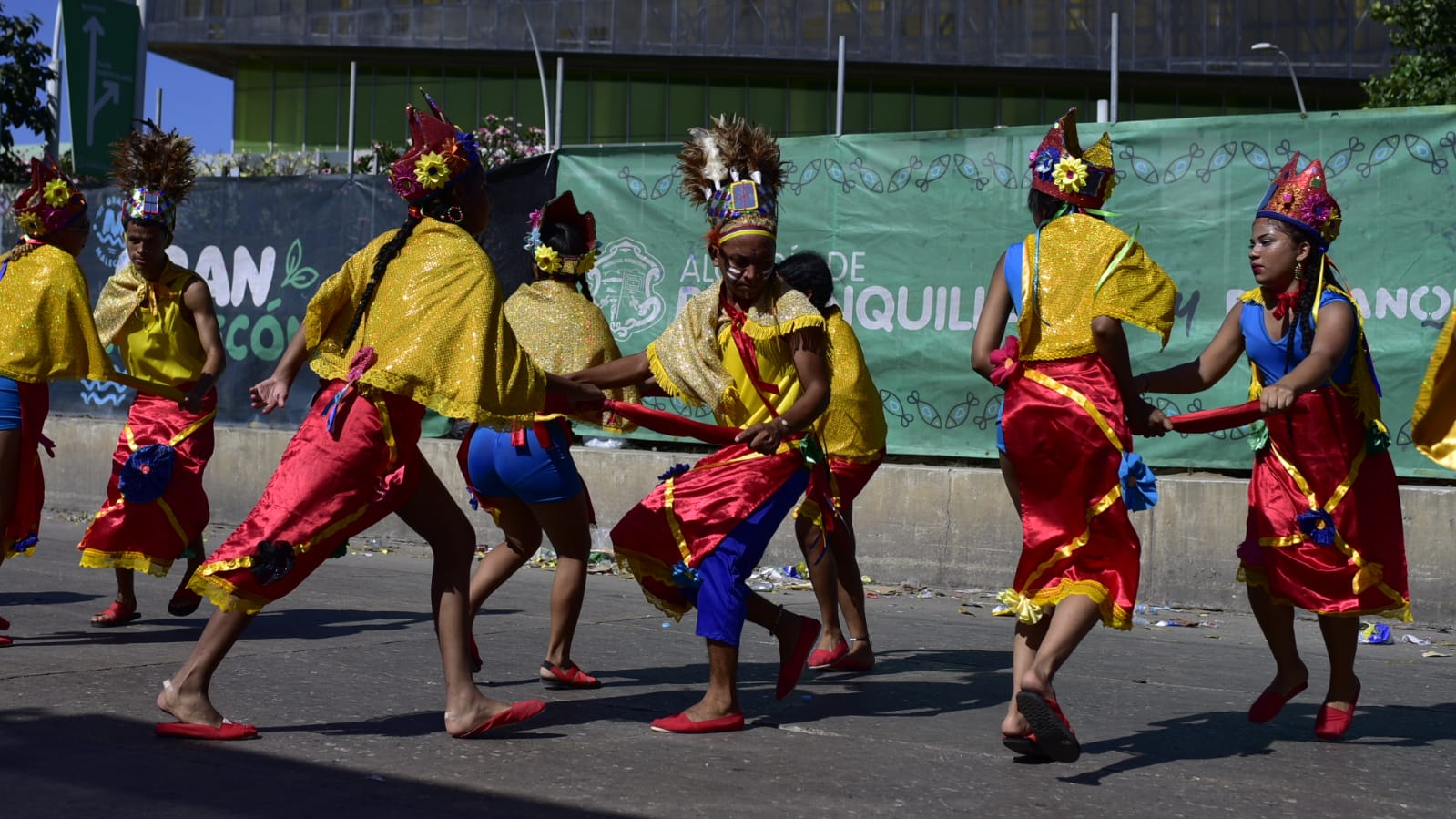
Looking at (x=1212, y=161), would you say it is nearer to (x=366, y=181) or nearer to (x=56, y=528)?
(x=366, y=181)

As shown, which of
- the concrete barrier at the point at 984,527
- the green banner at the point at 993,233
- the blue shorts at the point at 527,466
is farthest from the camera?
the green banner at the point at 993,233

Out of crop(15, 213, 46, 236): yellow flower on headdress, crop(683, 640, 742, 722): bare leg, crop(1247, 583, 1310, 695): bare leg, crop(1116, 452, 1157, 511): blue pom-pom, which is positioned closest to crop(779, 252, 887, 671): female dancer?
crop(683, 640, 742, 722): bare leg

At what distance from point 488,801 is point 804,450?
1.71 meters

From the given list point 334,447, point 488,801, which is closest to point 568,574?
point 334,447

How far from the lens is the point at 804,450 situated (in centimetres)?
544

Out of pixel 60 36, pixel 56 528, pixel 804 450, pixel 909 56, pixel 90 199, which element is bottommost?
pixel 56 528

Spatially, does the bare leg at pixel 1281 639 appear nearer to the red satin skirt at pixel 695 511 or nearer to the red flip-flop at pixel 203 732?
the red satin skirt at pixel 695 511

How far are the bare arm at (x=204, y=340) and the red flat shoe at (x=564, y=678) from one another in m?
2.23

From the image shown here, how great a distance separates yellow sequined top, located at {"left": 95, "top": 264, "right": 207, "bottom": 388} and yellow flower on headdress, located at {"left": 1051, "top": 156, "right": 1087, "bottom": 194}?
172 inches

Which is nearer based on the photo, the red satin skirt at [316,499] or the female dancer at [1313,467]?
the red satin skirt at [316,499]

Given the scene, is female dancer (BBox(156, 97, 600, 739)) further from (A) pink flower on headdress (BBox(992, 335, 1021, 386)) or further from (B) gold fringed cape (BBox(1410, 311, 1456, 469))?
(B) gold fringed cape (BBox(1410, 311, 1456, 469))

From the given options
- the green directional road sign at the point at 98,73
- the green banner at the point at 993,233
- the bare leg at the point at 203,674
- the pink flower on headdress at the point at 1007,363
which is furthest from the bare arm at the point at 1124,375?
the green directional road sign at the point at 98,73

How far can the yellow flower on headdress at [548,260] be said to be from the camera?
6254 millimetres

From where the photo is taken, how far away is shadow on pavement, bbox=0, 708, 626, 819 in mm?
4129
